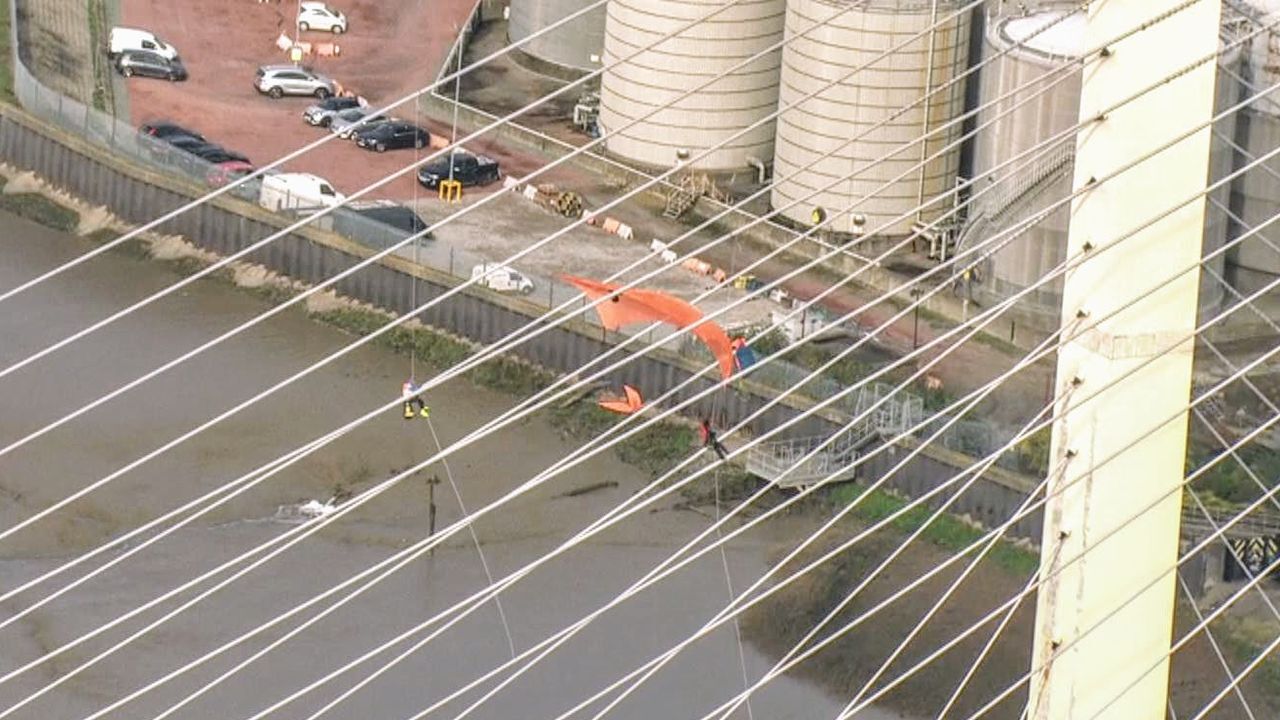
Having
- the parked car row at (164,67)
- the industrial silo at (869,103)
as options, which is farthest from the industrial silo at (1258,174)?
the parked car row at (164,67)

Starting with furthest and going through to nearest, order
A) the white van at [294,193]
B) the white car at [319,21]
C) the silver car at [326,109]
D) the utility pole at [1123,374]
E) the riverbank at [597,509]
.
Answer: the white car at [319,21] < the silver car at [326,109] < the white van at [294,193] < the riverbank at [597,509] < the utility pole at [1123,374]

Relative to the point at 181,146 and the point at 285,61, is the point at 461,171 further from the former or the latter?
the point at 285,61

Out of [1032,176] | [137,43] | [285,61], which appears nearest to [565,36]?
[285,61]

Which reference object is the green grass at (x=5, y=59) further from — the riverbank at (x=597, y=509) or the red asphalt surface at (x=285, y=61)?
the riverbank at (x=597, y=509)

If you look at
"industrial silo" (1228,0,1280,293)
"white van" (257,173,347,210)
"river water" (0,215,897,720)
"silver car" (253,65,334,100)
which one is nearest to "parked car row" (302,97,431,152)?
"silver car" (253,65,334,100)

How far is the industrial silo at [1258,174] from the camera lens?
16.0 metres

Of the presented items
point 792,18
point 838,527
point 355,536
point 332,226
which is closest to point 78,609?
point 355,536

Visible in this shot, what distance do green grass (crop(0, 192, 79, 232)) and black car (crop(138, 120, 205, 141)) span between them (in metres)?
0.71

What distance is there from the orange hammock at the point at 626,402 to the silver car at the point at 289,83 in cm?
532

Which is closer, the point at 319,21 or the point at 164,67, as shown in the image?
the point at 164,67

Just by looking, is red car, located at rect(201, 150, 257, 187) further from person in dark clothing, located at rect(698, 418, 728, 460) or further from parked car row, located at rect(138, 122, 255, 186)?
person in dark clothing, located at rect(698, 418, 728, 460)

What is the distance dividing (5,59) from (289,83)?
2.12m

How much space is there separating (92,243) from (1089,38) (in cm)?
1385

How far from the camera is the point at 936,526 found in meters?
13.8
